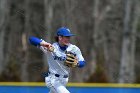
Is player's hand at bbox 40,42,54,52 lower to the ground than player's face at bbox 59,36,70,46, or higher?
lower

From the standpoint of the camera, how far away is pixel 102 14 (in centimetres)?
3850

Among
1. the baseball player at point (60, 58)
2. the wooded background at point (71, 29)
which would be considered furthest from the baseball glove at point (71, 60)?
the wooded background at point (71, 29)

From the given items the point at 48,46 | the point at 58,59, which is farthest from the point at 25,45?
the point at 48,46

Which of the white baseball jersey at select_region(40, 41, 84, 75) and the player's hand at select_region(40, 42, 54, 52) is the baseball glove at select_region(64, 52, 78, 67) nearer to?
the white baseball jersey at select_region(40, 41, 84, 75)

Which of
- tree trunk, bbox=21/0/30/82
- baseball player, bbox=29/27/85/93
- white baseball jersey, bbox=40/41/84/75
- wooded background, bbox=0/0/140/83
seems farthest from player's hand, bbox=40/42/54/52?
tree trunk, bbox=21/0/30/82

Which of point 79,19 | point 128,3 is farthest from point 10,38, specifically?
point 128,3

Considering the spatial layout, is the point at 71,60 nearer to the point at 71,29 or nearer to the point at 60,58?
the point at 60,58

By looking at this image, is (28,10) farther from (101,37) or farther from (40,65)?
(101,37)

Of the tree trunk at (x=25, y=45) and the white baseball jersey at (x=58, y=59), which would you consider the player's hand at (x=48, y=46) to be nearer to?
the white baseball jersey at (x=58, y=59)

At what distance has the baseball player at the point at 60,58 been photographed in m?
8.80

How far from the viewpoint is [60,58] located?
8.92 meters

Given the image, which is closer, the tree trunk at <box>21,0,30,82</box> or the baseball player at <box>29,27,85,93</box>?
the baseball player at <box>29,27,85,93</box>

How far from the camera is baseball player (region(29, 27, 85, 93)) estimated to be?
346 inches

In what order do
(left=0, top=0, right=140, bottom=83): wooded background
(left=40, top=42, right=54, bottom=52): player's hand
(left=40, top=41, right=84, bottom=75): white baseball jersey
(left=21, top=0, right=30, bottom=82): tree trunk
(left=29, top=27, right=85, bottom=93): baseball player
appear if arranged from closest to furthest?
(left=40, top=42, right=54, bottom=52): player's hand
(left=29, top=27, right=85, bottom=93): baseball player
(left=40, top=41, right=84, bottom=75): white baseball jersey
(left=0, top=0, right=140, bottom=83): wooded background
(left=21, top=0, right=30, bottom=82): tree trunk
